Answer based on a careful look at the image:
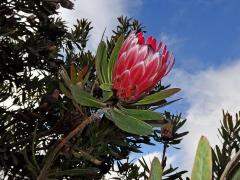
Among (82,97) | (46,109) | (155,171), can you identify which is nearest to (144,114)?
(82,97)

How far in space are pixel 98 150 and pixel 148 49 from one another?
291cm

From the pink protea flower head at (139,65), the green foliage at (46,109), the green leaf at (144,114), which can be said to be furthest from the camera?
the green foliage at (46,109)

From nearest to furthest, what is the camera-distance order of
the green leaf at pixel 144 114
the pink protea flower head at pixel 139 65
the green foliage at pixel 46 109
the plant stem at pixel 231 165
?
the plant stem at pixel 231 165 < the pink protea flower head at pixel 139 65 < the green leaf at pixel 144 114 < the green foliage at pixel 46 109

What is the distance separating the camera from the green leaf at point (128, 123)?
1.64m

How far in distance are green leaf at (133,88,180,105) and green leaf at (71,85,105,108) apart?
0.65 feet

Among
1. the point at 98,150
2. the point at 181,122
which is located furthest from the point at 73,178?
the point at 181,122

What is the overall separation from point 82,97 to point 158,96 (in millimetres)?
332

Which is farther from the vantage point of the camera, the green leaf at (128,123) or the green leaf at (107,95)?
the green leaf at (107,95)

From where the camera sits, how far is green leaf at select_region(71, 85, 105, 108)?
1638 mm

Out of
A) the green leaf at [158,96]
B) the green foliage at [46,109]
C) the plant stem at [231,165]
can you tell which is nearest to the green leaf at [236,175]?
the plant stem at [231,165]

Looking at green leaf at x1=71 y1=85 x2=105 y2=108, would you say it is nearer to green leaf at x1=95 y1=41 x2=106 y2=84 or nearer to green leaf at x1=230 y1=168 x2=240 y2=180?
green leaf at x1=95 y1=41 x2=106 y2=84

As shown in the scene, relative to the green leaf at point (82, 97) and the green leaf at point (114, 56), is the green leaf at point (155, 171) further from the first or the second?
the green leaf at point (114, 56)

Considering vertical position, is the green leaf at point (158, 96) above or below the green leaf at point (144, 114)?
above

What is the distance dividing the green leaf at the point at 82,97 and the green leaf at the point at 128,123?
0.23ft
